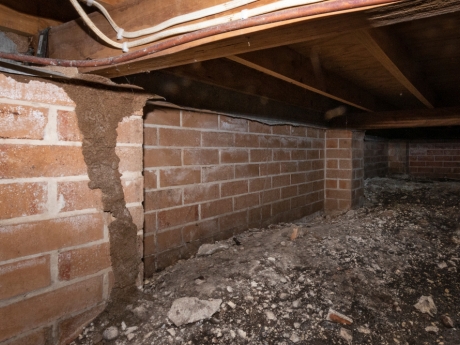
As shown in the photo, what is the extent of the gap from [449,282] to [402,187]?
3089 mm

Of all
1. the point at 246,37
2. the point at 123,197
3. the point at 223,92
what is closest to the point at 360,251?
the point at 223,92

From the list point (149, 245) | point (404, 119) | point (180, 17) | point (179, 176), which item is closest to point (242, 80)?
point (179, 176)

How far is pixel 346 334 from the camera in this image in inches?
53.9

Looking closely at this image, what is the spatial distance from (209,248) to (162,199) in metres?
0.56

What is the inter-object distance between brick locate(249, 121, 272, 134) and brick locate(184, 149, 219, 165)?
504 mm

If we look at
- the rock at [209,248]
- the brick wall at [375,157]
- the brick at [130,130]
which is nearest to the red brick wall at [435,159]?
the brick wall at [375,157]

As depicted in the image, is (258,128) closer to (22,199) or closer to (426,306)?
(426,306)

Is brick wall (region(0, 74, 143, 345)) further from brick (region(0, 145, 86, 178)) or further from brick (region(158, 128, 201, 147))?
brick (region(158, 128, 201, 147))

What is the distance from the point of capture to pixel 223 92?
220 cm

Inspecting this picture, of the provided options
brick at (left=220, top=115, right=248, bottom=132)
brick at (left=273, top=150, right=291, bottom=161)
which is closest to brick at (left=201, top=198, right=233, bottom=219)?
brick at (left=220, top=115, right=248, bottom=132)

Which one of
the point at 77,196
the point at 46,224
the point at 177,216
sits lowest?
the point at 177,216

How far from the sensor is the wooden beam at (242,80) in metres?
1.78

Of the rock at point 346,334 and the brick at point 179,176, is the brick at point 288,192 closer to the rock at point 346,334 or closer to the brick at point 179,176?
the brick at point 179,176

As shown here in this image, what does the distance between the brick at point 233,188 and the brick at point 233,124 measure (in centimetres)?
46
